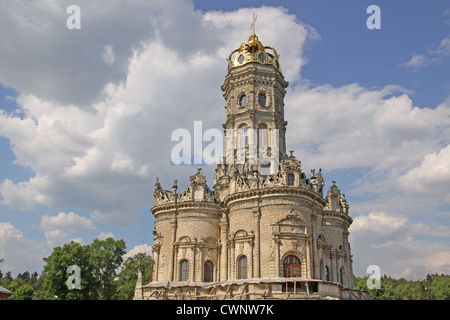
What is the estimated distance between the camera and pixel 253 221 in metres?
38.8

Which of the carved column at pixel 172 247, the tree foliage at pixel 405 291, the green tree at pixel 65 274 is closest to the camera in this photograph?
the carved column at pixel 172 247

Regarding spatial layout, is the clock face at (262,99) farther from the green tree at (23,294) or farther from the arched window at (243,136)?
the green tree at (23,294)

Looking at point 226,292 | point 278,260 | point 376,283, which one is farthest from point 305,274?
Answer: point 376,283

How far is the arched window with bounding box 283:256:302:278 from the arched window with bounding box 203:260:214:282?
8926 millimetres

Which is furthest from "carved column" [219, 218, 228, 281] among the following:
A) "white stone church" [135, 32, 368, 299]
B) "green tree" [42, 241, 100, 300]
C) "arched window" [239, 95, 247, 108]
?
"green tree" [42, 241, 100, 300]

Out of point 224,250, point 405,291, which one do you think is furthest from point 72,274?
point 405,291

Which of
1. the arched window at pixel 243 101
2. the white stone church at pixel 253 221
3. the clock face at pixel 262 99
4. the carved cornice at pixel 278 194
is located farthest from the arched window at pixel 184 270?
the clock face at pixel 262 99

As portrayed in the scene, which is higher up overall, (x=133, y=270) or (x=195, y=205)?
(x=195, y=205)

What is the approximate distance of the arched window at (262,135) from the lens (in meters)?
48.4

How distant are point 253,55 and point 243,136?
1056 cm

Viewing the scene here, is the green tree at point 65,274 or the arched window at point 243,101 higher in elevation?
the arched window at point 243,101

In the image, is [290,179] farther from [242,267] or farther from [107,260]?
[107,260]
